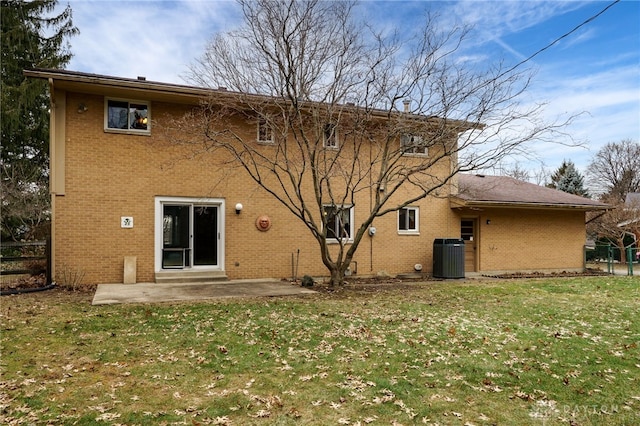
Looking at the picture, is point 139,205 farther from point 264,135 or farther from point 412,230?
point 412,230

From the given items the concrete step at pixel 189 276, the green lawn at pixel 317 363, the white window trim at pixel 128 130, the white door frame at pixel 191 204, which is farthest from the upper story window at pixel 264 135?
the green lawn at pixel 317 363

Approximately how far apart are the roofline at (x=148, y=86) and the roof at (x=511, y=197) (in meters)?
4.63

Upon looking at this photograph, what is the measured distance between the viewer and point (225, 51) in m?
11.0

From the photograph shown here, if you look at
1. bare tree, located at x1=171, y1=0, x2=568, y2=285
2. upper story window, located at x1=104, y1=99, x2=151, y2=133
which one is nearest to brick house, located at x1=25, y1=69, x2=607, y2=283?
upper story window, located at x1=104, y1=99, x2=151, y2=133

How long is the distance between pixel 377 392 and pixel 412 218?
458 inches

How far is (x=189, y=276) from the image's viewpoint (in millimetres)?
12438

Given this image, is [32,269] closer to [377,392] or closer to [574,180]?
[377,392]

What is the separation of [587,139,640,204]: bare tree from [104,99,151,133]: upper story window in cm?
4431

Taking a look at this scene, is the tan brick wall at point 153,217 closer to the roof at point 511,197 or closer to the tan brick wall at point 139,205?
the tan brick wall at point 139,205

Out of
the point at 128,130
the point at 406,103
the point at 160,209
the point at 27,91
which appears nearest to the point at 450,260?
the point at 406,103

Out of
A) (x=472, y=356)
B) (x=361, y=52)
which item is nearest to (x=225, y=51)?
(x=361, y=52)

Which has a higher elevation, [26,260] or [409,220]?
[409,220]

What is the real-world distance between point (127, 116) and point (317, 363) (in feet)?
32.5

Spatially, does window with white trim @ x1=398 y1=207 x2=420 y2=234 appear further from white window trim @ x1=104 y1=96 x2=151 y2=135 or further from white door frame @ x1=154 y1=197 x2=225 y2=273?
white window trim @ x1=104 y1=96 x2=151 y2=135
